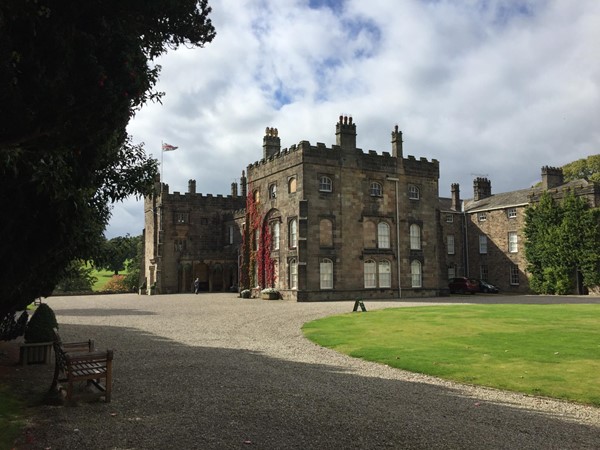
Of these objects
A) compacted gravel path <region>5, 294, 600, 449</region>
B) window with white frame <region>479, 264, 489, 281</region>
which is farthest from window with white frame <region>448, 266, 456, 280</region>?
compacted gravel path <region>5, 294, 600, 449</region>

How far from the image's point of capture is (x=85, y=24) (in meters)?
6.01

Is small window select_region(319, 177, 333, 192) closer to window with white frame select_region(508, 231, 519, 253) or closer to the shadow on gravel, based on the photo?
window with white frame select_region(508, 231, 519, 253)

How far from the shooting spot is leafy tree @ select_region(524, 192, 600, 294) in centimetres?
3950

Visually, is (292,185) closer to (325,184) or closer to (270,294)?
(325,184)

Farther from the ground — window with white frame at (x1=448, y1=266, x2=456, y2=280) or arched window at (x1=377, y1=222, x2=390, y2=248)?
arched window at (x1=377, y1=222, x2=390, y2=248)

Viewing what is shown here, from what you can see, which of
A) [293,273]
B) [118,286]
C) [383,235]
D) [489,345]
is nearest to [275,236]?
[293,273]

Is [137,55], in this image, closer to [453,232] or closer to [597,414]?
[597,414]

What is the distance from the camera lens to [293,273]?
35.7 metres

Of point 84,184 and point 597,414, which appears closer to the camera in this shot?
point 84,184

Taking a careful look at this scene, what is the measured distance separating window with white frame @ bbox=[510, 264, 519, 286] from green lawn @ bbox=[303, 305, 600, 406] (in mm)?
26343

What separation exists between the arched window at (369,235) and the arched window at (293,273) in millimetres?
5570

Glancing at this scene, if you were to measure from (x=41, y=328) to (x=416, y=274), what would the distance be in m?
31.3

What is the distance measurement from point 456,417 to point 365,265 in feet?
97.7

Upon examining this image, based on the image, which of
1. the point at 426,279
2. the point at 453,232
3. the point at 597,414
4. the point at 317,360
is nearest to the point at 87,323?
the point at 317,360
